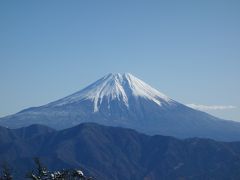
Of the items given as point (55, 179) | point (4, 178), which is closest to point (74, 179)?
point (55, 179)

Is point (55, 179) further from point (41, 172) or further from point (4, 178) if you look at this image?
point (4, 178)

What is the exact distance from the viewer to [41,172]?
25641mm

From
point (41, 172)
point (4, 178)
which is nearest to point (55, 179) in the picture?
point (41, 172)

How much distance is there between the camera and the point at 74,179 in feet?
86.6

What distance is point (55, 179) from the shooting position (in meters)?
25.2

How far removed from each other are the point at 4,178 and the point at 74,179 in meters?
3.31

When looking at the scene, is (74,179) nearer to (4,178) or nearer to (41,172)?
(41,172)

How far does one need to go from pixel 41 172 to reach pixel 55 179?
86cm

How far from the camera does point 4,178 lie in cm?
2656

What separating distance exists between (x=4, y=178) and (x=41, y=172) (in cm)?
212

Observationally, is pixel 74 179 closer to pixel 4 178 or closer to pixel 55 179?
pixel 55 179

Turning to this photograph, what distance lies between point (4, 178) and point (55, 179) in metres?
2.90
